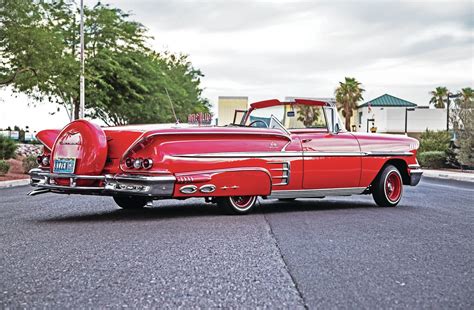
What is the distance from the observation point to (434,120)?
259ft

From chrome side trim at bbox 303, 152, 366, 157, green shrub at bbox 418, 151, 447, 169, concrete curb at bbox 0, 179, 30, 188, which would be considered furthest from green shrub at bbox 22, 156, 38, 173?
green shrub at bbox 418, 151, 447, 169

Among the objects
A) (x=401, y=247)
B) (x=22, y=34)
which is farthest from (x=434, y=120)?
(x=401, y=247)

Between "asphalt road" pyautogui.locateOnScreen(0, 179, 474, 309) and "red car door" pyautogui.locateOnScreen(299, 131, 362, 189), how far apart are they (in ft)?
1.84

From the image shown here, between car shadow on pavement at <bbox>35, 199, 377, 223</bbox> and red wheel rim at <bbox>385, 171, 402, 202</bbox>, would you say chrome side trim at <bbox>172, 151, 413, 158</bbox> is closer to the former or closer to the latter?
red wheel rim at <bbox>385, 171, 402, 202</bbox>

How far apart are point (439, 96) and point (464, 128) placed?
58.3 m

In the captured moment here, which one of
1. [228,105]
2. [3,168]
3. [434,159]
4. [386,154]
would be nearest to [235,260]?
[386,154]

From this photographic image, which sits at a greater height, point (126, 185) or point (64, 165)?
point (64, 165)

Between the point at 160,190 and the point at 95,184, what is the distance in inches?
33.6

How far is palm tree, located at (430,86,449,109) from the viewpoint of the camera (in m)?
89.2

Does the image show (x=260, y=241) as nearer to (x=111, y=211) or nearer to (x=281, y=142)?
(x=281, y=142)

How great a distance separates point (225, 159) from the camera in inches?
368

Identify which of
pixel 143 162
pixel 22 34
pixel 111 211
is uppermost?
pixel 22 34

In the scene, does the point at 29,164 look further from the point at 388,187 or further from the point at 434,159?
the point at 434,159

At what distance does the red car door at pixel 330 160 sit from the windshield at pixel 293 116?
0.95 ft
